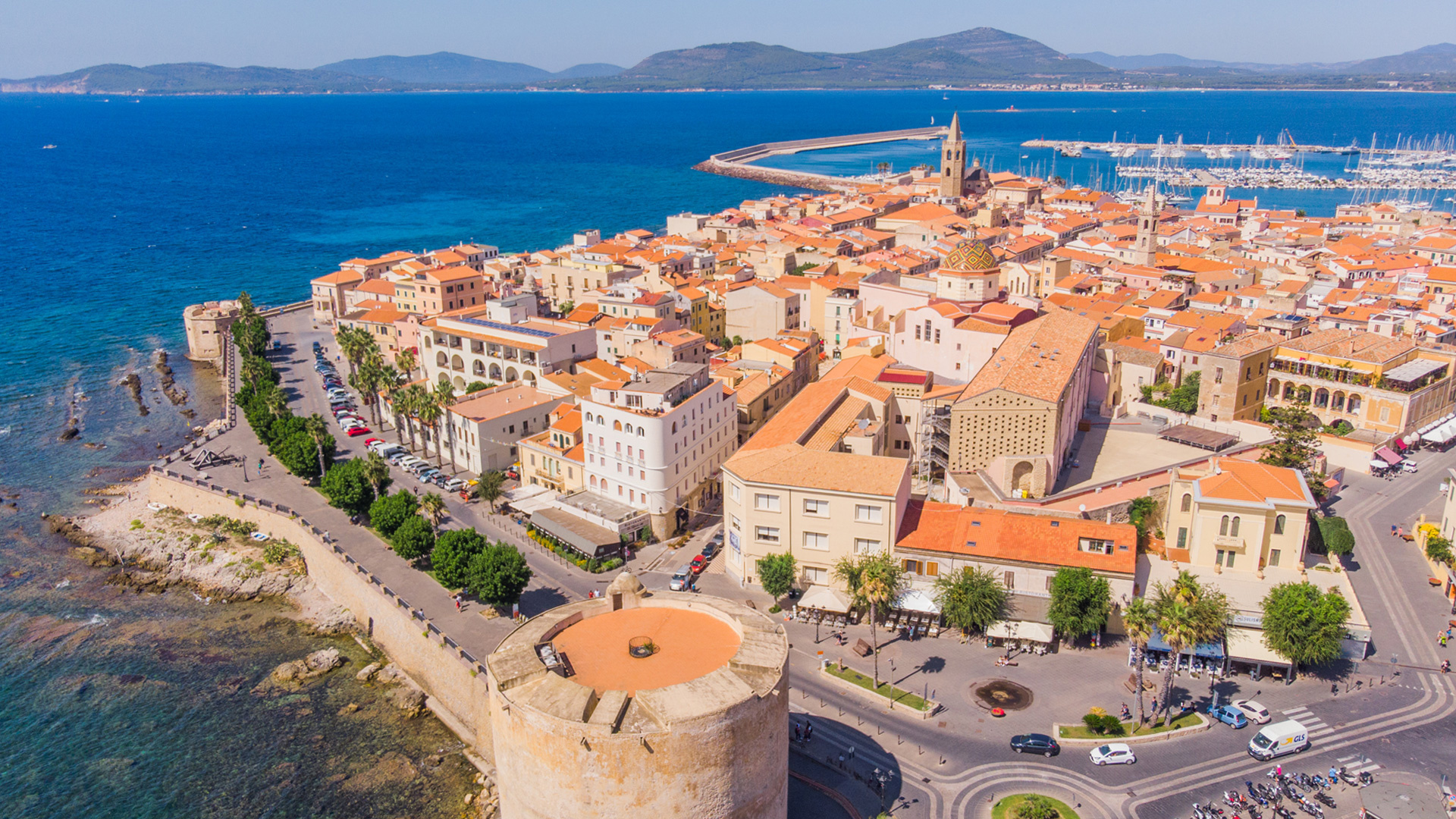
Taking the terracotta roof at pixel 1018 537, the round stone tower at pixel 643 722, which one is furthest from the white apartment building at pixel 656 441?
the round stone tower at pixel 643 722

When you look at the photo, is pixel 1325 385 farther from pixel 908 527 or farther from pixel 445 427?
pixel 445 427

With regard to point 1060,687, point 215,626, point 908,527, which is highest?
point 908,527

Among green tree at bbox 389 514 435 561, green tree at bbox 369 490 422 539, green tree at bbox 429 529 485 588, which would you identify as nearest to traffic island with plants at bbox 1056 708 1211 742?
green tree at bbox 429 529 485 588

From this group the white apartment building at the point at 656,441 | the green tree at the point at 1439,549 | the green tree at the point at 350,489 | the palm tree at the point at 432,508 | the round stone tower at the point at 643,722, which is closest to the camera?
the round stone tower at the point at 643,722

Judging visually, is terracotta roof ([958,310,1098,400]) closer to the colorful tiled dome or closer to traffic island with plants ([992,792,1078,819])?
the colorful tiled dome

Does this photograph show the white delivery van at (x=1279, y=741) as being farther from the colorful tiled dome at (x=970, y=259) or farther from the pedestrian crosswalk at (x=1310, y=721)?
the colorful tiled dome at (x=970, y=259)

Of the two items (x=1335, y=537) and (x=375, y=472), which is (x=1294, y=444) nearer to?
(x=1335, y=537)

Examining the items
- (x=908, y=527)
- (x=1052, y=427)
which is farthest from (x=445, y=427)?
(x=1052, y=427)
